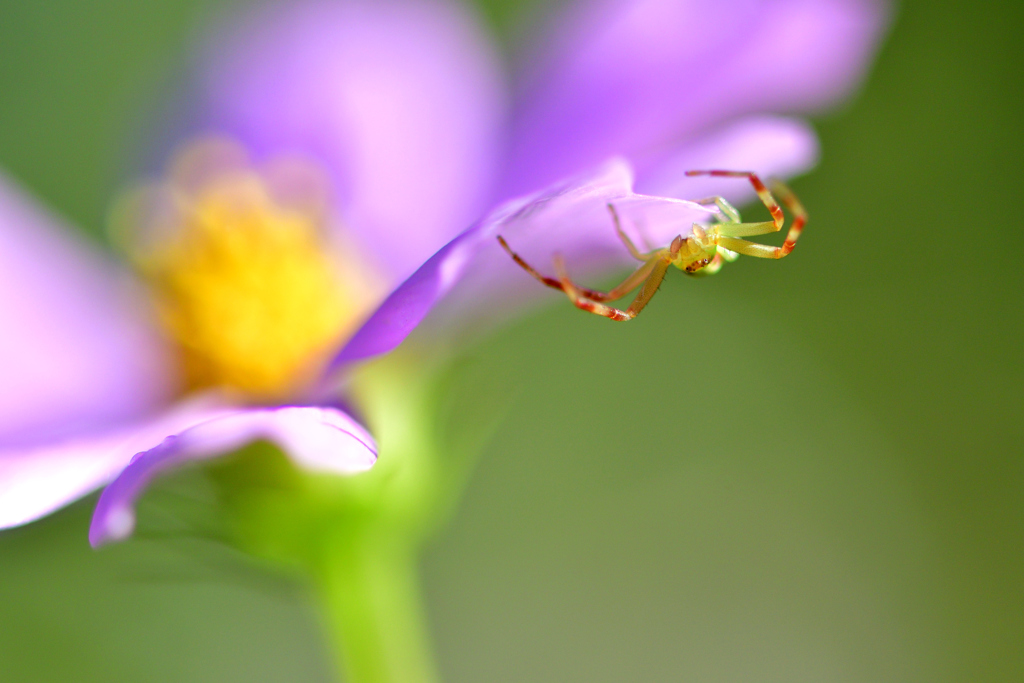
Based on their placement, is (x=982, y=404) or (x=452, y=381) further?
(x=982, y=404)

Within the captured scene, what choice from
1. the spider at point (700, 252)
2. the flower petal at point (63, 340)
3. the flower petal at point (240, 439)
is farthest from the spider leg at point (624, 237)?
the flower petal at point (63, 340)

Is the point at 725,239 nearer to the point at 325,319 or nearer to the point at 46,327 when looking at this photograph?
the point at 325,319

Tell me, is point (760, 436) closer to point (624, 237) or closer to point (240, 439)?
point (624, 237)

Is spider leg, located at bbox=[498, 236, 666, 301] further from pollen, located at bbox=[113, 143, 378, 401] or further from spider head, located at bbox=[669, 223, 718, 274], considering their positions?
pollen, located at bbox=[113, 143, 378, 401]

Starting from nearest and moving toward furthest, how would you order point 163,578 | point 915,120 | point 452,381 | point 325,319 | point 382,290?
point 163,578 → point 452,381 → point 325,319 → point 382,290 → point 915,120

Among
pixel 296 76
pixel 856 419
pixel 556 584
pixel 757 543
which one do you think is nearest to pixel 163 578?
pixel 296 76

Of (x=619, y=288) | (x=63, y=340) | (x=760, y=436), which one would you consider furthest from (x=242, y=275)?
(x=760, y=436)
